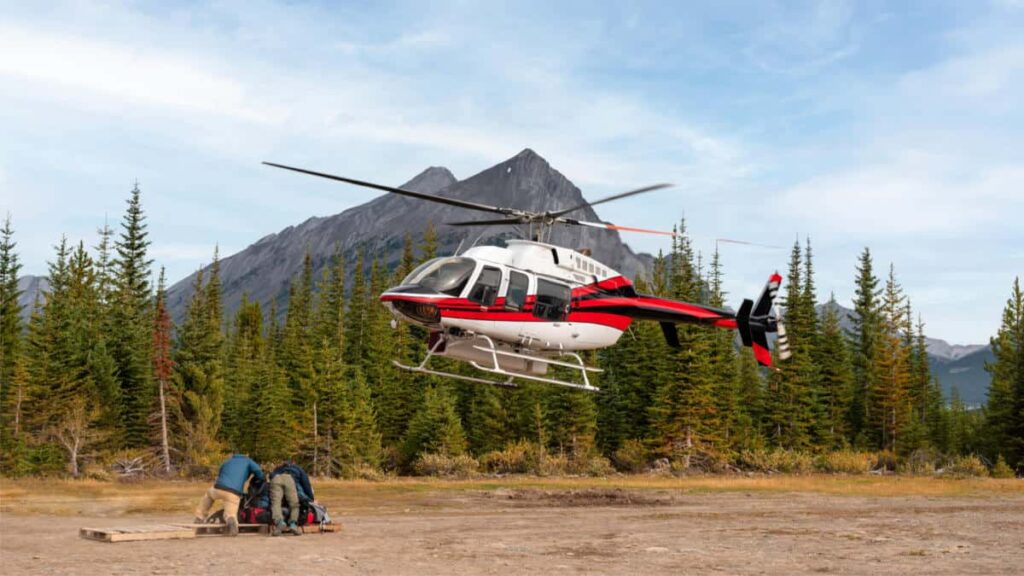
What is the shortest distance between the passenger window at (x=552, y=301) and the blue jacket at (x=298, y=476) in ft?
23.6

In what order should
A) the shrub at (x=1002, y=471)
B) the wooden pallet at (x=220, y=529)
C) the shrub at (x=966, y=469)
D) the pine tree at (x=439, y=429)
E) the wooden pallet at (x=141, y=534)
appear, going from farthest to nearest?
the pine tree at (x=439, y=429), the shrub at (x=1002, y=471), the shrub at (x=966, y=469), the wooden pallet at (x=220, y=529), the wooden pallet at (x=141, y=534)

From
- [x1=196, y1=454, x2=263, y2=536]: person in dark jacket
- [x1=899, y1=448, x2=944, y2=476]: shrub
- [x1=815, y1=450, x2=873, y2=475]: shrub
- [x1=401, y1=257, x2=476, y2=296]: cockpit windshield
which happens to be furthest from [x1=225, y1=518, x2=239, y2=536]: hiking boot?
[x1=815, y1=450, x2=873, y2=475]: shrub

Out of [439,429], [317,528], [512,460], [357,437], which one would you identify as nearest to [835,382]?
[512,460]

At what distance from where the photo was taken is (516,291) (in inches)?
903

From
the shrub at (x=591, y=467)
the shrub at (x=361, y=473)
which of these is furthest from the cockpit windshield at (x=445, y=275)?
the shrub at (x=591, y=467)

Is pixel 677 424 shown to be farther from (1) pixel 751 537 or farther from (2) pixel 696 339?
(1) pixel 751 537

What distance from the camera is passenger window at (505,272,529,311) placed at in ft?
74.8

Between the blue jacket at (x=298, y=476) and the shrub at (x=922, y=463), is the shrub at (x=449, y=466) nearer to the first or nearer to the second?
the shrub at (x=922, y=463)

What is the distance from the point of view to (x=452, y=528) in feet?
73.0

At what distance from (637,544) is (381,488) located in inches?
861

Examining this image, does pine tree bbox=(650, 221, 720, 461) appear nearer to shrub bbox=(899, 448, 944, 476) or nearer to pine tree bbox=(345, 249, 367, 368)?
shrub bbox=(899, 448, 944, 476)

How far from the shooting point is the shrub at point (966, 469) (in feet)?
165

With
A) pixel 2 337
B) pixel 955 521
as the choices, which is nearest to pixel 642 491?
pixel 955 521

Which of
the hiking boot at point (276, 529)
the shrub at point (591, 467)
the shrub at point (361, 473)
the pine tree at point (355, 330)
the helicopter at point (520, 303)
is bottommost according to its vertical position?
the shrub at point (361, 473)
